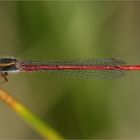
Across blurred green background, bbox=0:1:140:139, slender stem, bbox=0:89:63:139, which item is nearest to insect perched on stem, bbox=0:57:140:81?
blurred green background, bbox=0:1:140:139

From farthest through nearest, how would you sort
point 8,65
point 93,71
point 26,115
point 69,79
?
point 69,79 → point 93,71 → point 8,65 → point 26,115

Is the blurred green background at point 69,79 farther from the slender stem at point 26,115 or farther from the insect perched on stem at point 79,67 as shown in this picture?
the slender stem at point 26,115

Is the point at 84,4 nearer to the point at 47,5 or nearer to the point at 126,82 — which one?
the point at 47,5

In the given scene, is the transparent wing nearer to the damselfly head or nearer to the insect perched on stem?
the insect perched on stem

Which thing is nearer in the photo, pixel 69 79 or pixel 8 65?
pixel 8 65

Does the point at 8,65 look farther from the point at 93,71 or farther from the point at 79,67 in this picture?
the point at 93,71

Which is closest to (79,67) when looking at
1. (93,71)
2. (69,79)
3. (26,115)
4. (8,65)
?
(93,71)

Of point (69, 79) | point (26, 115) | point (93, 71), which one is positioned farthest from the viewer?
point (69, 79)

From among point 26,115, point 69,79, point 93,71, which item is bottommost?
point 26,115

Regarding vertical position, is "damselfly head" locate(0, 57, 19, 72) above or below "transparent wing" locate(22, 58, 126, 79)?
below
